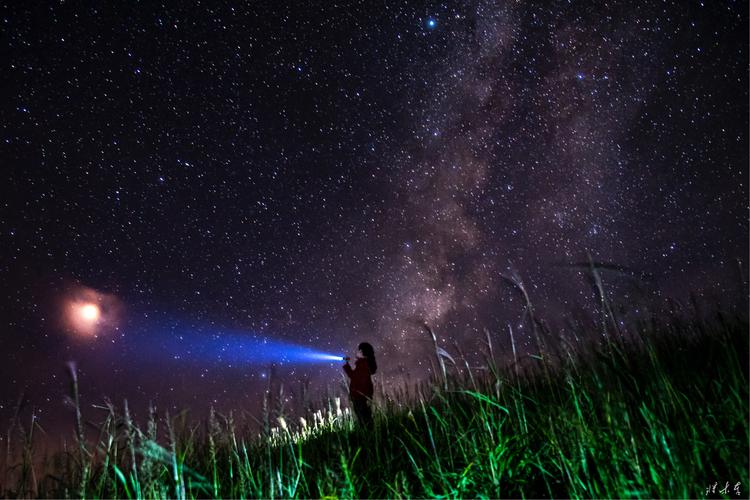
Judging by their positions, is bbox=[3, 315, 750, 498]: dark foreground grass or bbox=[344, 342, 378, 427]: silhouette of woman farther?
bbox=[344, 342, 378, 427]: silhouette of woman

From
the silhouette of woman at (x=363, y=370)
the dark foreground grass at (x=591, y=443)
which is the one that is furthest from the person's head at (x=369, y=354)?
the dark foreground grass at (x=591, y=443)

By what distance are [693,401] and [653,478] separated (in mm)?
727

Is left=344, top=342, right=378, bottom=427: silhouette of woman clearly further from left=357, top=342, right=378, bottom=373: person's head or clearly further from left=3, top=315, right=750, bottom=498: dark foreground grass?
left=3, top=315, right=750, bottom=498: dark foreground grass

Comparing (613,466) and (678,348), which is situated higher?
(678,348)

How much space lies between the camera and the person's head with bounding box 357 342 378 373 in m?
6.67

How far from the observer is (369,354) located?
264 inches

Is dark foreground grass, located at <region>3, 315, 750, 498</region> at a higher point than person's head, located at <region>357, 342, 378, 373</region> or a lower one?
lower

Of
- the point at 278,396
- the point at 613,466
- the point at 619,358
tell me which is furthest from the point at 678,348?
the point at 278,396

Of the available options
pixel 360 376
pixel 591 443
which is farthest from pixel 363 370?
pixel 591 443

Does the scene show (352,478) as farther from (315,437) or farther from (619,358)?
(619,358)

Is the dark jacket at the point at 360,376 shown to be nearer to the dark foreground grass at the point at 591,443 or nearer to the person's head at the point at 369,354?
the person's head at the point at 369,354

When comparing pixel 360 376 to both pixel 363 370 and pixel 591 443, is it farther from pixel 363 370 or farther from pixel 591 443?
pixel 591 443

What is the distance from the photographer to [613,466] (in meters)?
1.79

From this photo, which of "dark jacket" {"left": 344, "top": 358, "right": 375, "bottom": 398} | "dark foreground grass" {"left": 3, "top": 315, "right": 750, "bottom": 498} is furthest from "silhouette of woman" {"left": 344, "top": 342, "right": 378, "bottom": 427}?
"dark foreground grass" {"left": 3, "top": 315, "right": 750, "bottom": 498}
